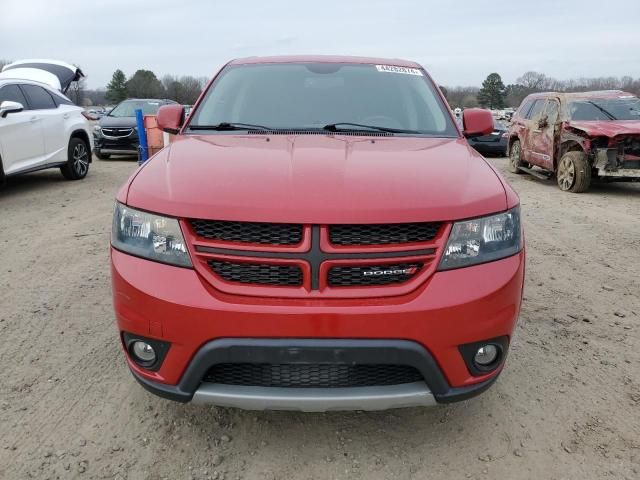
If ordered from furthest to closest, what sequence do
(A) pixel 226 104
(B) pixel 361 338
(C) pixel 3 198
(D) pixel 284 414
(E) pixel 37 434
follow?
1. (C) pixel 3 198
2. (A) pixel 226 104
3. (D) pixel 284 414
4. (E) pixel 37 434
5. (B) pixel 361 338

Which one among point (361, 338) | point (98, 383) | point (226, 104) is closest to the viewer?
point (361, 338)

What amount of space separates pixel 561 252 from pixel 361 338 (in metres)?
4.20

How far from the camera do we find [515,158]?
11938 mm

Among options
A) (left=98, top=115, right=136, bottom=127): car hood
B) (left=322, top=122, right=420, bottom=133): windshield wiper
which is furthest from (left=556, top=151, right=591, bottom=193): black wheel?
(left=98, top=115, right=136, bottom=127): car hood

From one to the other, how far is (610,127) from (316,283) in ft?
28.2

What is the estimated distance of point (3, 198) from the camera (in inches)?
309

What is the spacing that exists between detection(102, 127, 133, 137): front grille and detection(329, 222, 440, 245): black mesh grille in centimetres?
1224

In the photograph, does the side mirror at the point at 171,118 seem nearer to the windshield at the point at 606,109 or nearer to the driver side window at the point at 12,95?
the driver side window at the point at 12,95

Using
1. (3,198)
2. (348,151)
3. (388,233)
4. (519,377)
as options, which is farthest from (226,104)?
(3,198)

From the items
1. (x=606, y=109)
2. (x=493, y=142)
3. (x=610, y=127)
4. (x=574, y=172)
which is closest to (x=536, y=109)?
(x=606, y=109)

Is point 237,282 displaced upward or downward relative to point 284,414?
upward

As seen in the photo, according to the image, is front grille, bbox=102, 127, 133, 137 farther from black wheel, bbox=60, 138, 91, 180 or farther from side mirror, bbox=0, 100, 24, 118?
side mirror, bbox=0, 100, 24, 118

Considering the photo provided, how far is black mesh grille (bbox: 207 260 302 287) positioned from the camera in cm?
196

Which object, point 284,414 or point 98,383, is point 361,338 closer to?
point 284,414
